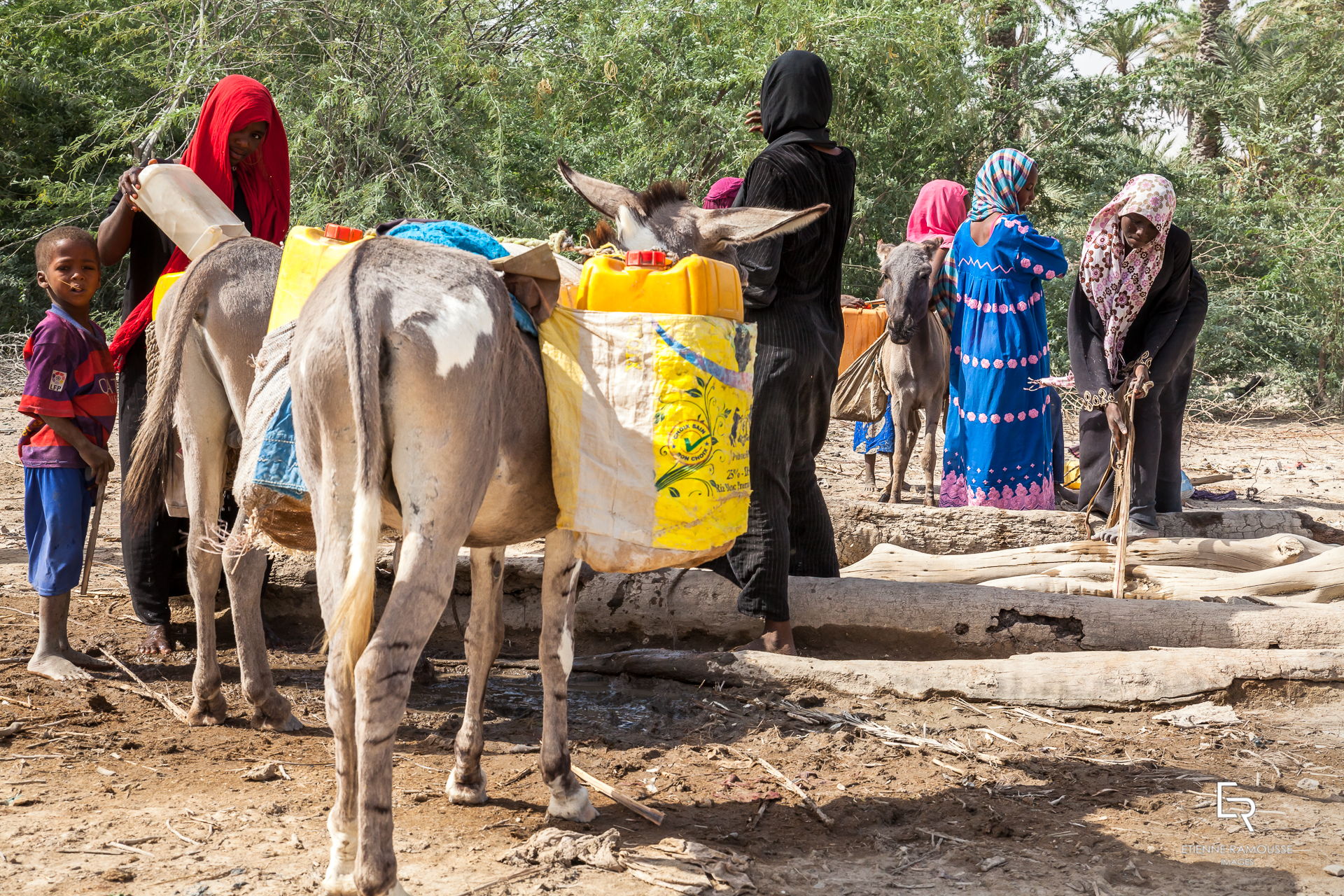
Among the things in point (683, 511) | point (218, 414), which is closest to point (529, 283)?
point (683, 511)

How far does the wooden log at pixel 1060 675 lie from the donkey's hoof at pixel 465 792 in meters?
1.38

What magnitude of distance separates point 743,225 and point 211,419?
217 centimetres

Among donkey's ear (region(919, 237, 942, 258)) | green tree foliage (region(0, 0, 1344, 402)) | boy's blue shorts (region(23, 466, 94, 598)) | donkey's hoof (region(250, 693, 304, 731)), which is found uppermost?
green tree foliage (region(0, 0, 1344, 402))

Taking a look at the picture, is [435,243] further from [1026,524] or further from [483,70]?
[483,70]

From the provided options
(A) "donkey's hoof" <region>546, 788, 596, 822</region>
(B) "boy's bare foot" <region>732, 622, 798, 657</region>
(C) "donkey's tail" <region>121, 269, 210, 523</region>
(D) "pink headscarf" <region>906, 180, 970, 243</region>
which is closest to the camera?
(A) "donkey's hoof" <region>546, 788, 596, 822</region>

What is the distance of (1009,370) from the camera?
306 inches

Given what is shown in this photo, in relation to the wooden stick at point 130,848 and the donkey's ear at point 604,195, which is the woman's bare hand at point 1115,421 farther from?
the wooden stick at point 130,848

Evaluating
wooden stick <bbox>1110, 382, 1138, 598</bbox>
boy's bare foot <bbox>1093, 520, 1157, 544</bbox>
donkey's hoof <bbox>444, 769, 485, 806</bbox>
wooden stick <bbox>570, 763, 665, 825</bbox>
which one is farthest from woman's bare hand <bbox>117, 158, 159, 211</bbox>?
boy's bare foot <bbox>1093, 520, 1157, 544</bbox>

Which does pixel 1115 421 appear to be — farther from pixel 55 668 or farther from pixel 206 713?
pixel 55 668

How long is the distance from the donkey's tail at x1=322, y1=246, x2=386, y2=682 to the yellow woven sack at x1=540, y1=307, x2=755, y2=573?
603 mm

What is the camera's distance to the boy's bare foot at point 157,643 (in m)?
5.02

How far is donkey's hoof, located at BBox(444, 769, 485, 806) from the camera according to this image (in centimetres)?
351

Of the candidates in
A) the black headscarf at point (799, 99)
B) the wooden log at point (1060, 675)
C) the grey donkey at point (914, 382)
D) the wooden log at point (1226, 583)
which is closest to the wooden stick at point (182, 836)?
the wooden log at point (1060, 675)

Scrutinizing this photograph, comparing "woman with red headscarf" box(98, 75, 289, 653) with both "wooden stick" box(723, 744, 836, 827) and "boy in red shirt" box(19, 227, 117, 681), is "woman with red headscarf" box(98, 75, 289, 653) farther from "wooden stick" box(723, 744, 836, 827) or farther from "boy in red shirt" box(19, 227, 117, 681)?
"wooden stick" box(723, 744, 836, 827)
